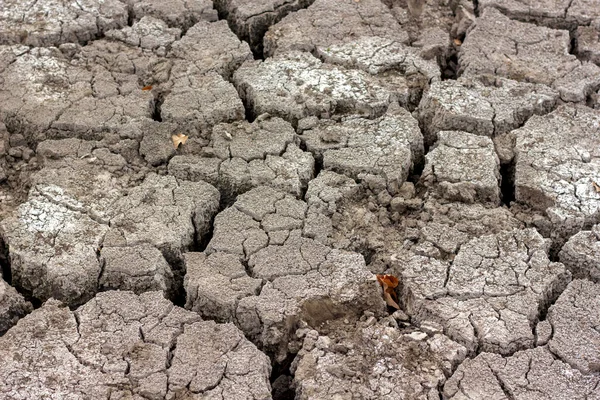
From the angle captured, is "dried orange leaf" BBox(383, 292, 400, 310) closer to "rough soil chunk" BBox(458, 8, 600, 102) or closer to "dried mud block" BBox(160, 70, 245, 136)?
"dried mud block" BBox(160, 70, 245, 136)

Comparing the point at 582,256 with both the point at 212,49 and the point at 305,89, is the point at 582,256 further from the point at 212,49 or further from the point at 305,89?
the point at 212,49

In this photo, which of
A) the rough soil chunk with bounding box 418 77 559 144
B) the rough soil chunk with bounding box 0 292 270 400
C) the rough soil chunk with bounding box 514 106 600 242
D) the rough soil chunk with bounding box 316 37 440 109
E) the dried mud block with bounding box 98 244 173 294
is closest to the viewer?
the rough soil chunk with bounding box 0 292 270 400

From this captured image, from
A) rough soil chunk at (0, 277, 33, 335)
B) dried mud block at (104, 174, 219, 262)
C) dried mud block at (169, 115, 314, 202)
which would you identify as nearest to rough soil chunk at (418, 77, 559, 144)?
dried mud block at (169, 115, 314, 202)

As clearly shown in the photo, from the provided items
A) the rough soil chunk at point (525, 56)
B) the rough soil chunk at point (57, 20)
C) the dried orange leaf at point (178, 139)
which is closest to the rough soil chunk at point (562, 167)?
the rough soil chunk at point (525, 56)

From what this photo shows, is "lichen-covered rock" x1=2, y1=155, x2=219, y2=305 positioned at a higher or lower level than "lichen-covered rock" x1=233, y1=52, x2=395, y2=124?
lower

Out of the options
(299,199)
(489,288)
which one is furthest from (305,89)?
(489,288)

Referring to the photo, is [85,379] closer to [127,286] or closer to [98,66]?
[127,286]
